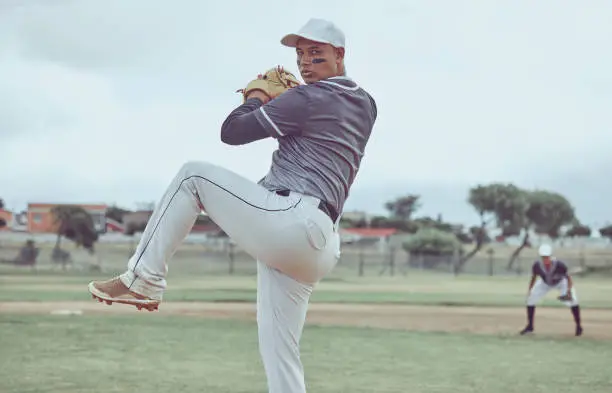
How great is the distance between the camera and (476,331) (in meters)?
14.4

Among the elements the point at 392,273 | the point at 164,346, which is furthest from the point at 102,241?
the point at 164,346

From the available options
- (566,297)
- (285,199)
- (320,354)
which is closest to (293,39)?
(285,199)

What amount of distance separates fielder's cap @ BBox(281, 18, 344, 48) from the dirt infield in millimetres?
11280

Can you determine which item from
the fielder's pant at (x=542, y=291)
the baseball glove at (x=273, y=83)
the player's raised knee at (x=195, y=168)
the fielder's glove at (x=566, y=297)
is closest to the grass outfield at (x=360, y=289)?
the fielder's pant at (x=542, y=291)

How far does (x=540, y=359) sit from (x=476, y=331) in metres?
4.18

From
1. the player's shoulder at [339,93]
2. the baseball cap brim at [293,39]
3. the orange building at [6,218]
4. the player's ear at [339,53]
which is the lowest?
the orange building at [6,218]

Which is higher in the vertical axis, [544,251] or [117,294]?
[117,294]

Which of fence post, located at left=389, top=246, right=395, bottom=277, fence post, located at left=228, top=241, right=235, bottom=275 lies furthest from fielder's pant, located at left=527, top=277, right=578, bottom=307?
fence post, located at left=389, top=246, right=395, bottom=277

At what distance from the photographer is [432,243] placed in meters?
49.5

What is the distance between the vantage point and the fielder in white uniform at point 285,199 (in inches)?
127

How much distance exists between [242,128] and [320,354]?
700cm

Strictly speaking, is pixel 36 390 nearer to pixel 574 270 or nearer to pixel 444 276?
pixel 444 276

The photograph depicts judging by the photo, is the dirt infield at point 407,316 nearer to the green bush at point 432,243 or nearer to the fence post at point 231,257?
the fence post at point 231,257

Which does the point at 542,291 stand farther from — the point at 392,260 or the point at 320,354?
the point at 392,260
